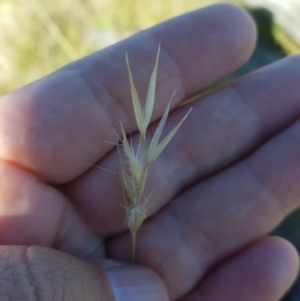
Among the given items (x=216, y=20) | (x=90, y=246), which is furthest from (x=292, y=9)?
Result: (x=90, y=246)

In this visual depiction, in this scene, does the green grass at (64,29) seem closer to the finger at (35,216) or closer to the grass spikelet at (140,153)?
the finger at (35,216)

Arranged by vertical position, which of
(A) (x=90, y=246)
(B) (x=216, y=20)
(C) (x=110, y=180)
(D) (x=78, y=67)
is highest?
(D) (x=78, y=67)

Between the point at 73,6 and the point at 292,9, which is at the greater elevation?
the point at 73,6

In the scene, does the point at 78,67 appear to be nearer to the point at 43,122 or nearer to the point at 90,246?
the point at 43,122

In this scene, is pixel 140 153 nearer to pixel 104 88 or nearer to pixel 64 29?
pixel 104 88

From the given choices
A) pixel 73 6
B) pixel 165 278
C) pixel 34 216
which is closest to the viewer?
pixel 34 216

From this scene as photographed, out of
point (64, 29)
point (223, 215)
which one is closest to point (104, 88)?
point (223, 215)

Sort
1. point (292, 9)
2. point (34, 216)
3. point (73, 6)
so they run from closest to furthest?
1. point (34, 216)
2. point (292, 9)
3. point (73, 6)

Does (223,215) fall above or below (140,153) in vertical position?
below
